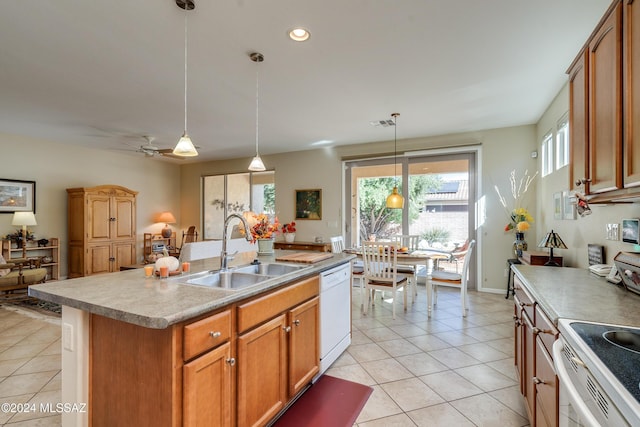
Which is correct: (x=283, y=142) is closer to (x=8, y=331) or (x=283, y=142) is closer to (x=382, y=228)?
(x=382, y=228)

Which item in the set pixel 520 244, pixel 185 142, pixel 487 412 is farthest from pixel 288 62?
pixel 520 244

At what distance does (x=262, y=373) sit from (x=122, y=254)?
581 cm

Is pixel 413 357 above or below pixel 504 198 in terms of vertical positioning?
below

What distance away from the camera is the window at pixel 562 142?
130 inches

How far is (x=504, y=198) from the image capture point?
477cm

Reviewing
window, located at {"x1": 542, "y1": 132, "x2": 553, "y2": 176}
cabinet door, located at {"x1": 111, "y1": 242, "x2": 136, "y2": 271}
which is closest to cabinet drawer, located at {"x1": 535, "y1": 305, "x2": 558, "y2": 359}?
window, located at {"x1": 542, "y1": 132, "x2": 553, "y2": 176}

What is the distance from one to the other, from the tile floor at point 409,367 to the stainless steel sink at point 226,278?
109 cm

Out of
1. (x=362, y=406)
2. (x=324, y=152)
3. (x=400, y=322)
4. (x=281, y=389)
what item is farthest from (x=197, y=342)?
(x=324, y=152)

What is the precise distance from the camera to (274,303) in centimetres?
177

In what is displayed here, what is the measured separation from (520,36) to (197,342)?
301 centimetres

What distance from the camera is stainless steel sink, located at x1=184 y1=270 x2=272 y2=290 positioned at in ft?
6.38

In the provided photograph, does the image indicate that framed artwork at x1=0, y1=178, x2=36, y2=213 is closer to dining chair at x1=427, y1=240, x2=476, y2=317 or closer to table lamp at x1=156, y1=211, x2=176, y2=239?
table lamp at x1=156, y1=211, x2=176, y2=239

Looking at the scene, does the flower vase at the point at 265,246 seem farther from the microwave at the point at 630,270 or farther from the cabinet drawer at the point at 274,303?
the microwave at the point at 630,270

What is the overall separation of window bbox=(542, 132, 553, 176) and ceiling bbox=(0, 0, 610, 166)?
403 mm
